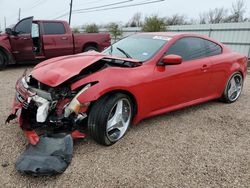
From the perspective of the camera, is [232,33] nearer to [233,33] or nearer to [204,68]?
[233,33]

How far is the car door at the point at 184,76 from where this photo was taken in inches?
141

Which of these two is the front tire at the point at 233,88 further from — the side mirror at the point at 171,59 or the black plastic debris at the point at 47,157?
the black plastic debris at the point at 47,157

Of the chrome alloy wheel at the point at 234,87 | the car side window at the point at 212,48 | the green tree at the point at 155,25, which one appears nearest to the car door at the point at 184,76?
the car side window at the point at 212,48

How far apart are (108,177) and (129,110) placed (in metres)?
1.06

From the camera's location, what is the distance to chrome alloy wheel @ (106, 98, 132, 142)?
A: 3074 millimetres

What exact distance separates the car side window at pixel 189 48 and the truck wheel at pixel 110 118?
1.15 meters

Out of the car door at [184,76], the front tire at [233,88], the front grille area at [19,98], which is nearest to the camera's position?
the front grille area at [19,98]

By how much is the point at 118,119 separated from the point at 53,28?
682 cm

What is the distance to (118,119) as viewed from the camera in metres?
3.18

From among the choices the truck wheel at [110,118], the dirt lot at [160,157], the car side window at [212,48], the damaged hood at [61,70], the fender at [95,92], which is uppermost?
the car side window at [212,48]

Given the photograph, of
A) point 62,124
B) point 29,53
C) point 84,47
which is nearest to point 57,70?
point 62,124

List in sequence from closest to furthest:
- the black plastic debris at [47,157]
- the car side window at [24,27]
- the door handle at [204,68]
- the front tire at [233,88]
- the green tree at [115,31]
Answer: the black plastic debris at [47,157] → the door handle at [204,68] → the front tire at [233,88] → the car side window at [24,27] → the green tree at [115,31]

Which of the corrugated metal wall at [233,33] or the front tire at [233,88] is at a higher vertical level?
the corrugated metal wall at [233,33]

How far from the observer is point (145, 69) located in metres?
3.39
